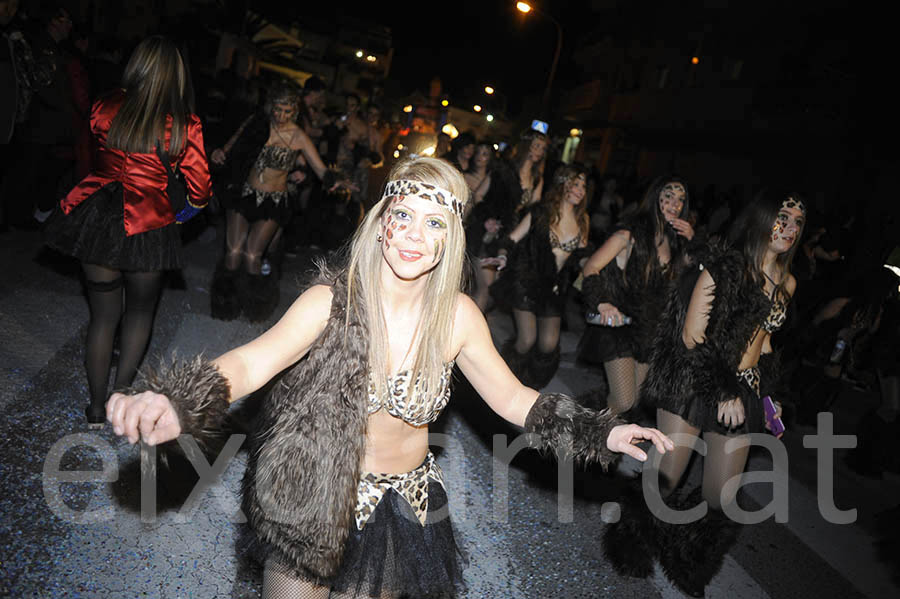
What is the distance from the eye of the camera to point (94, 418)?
12.9 ft

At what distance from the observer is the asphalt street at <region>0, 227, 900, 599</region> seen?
2.94 m

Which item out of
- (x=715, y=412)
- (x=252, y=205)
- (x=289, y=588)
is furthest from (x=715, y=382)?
(x=252, y=205)

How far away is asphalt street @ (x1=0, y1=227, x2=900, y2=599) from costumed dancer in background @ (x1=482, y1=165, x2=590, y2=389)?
0.73 m

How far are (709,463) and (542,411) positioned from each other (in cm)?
168

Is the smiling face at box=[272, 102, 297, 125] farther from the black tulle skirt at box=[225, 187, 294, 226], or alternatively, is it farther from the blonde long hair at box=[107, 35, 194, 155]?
the blonde long hair at box=[107, 35, 194, 155]

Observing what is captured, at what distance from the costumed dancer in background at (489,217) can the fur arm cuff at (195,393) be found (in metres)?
4.94

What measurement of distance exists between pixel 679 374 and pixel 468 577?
1.65 m

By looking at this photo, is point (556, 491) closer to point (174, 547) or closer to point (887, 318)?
point (174, 547)

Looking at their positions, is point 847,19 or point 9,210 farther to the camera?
point 847,19

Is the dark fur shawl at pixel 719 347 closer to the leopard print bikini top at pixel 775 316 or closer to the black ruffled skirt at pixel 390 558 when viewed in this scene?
the leopard print bikini top at pixel 775 316

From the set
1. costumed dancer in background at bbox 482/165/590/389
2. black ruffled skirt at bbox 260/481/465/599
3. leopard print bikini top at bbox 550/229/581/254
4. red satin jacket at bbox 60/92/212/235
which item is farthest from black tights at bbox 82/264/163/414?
leopard print bikini top at bbox 550/229/581/254

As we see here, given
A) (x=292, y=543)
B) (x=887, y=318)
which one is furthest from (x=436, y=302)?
(x=887, y=318)

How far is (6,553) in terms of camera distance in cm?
278

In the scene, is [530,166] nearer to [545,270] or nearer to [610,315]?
[545,270]
